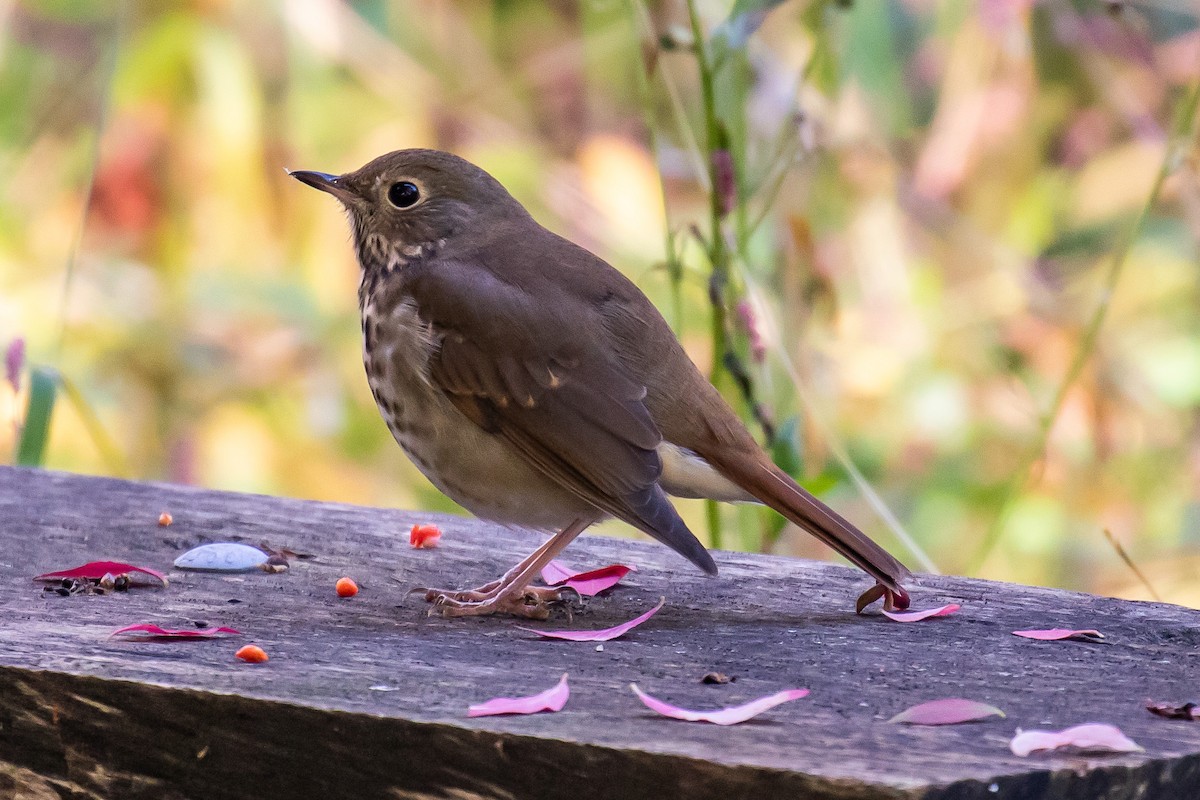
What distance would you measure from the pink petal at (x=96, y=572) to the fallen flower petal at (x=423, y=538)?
0.50 m

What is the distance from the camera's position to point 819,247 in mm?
4773

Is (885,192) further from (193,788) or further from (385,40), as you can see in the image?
(193,788)

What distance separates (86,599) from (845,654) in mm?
1131

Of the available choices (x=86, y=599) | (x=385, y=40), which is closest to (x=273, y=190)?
(x=385, y=40)

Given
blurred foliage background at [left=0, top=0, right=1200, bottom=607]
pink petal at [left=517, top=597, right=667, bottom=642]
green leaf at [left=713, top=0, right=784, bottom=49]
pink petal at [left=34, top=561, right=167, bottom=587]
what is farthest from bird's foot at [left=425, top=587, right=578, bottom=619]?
blurred foliage background at [left=0, top=0, right=1200, bottom=607]

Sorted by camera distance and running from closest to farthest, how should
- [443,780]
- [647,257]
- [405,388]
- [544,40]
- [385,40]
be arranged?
[443,780], [405,388], [647,257], [385,40], [544,40]

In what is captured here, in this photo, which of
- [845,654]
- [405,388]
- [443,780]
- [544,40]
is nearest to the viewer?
[443,780]

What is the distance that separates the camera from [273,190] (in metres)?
5.70

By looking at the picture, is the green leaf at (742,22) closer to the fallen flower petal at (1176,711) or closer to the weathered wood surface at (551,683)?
the weathered wood surface at (551,683)

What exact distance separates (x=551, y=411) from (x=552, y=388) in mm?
40

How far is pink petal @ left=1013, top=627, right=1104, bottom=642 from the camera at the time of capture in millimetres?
2391

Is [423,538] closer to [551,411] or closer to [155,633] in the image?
[551,411]

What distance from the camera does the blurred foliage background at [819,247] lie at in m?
5.16

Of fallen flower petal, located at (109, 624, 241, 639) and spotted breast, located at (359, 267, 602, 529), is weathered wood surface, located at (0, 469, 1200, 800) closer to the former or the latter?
fallen flower petal, located at (109, 624, 241, 639)
